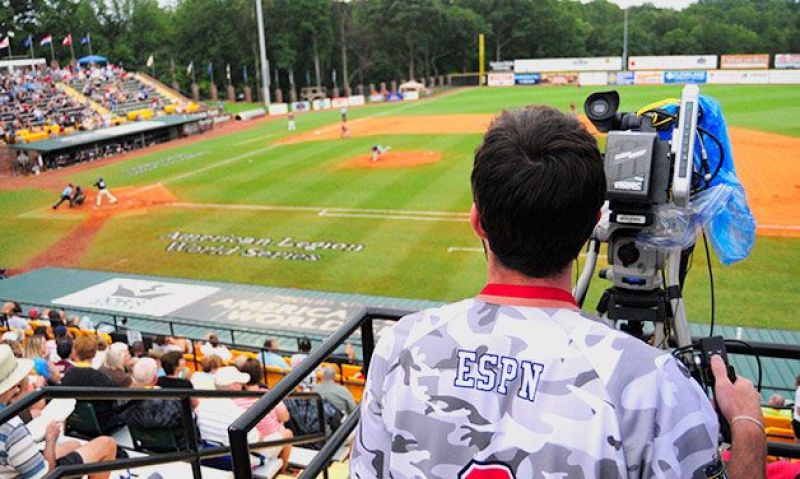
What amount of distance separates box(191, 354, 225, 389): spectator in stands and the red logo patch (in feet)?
20.7

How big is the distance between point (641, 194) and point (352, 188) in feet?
78.7

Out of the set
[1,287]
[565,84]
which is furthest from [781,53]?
[1,287]

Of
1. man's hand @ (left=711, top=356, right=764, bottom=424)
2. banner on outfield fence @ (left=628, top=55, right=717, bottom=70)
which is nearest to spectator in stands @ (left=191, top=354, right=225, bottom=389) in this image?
man's hand @ (left=711, top=356, right=764, bottom=424)

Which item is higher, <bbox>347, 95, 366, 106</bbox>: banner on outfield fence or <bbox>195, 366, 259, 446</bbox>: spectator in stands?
<bbox>195, 366, 259, 446</bbox>: spectator in stands

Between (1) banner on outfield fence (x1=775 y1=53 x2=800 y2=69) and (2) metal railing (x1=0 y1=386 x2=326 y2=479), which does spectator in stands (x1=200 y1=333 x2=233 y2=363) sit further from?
(1) banner on outfield fence (x1=775 y1=53 x2=800 y2=69)

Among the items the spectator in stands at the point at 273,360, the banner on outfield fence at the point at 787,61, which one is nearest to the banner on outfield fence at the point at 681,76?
the banner on outfield fence at the point at 787,61

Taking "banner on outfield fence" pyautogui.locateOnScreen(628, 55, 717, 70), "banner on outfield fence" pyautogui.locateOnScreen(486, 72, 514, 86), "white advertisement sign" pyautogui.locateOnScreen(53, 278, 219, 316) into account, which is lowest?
"white advertisement sign" pyautogui.locateOnScreen(53, 278, 219, 316)

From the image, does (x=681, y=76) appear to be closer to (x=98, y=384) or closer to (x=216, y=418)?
(x=216, y=418)

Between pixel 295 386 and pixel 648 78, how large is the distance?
2827 inches

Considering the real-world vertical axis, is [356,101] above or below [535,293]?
below

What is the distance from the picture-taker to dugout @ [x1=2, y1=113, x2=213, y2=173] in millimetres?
35375

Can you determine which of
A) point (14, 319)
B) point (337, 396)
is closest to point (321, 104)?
point (14, 319)

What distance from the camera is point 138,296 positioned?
57.1ft

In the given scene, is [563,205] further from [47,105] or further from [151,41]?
[151,41]
